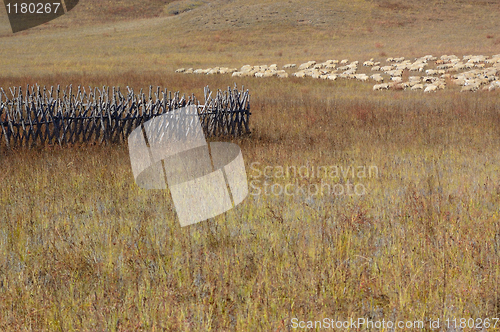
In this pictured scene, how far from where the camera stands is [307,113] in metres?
13.0

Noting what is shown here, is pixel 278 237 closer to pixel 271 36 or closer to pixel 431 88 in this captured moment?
pixel 431 88

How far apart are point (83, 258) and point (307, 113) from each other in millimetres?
9945

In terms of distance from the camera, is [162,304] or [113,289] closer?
[162,304]

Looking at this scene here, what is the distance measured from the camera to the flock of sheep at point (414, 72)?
19969 mm

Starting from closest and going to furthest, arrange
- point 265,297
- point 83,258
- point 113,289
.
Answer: point 265,297, point 113,289, point 83,258

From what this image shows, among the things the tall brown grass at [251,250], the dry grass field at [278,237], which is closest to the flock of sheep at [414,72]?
the dry grass field at [278,237]

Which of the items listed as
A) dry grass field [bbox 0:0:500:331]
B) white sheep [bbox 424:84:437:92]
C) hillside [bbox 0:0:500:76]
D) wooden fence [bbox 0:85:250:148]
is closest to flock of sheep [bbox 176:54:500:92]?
white sheep [bbox 424:84:437:92]

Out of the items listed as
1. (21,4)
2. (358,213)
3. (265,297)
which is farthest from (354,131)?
(21,4)

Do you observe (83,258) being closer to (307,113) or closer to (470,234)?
(470,234)

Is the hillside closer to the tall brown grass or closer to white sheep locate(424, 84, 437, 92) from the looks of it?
white sheep locate(424, 84, 437, 92)

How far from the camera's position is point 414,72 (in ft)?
83.5

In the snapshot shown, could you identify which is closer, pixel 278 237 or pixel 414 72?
pixel 278 237

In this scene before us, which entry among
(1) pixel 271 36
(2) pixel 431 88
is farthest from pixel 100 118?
(1) pixel 271 36

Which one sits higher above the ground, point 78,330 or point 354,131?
point 78,330
